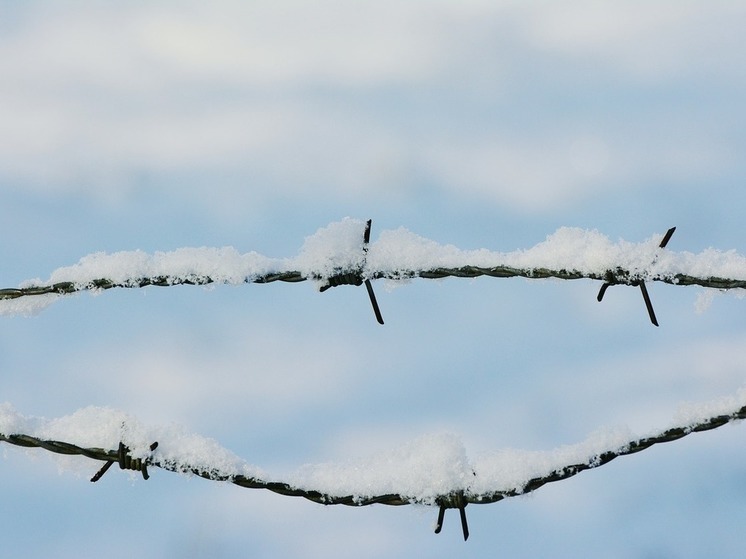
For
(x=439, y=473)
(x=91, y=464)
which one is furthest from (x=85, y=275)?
(x=439, y=473)

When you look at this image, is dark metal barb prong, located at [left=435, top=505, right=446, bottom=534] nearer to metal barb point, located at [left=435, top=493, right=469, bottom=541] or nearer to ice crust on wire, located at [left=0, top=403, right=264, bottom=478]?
metal barb point, located at [left=435, top=493, right=469, bottom=541]

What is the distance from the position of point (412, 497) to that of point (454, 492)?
12 cm

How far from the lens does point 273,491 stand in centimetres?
248

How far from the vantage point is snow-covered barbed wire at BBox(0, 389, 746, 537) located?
244 centimetres

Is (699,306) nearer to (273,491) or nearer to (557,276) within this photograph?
(557,276)

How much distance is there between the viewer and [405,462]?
2.50 m

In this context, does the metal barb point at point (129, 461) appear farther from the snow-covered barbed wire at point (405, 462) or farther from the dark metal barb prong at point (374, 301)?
the dark metal barb prong at point (374, 301)

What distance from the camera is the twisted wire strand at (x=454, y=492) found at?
2438mm

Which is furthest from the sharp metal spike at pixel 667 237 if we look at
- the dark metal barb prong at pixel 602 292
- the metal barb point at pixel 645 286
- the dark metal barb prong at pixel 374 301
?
the dark metal barb prong at pixel 374 301

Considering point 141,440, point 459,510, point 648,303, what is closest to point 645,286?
point 648,303

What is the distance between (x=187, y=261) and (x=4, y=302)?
66 centimetres

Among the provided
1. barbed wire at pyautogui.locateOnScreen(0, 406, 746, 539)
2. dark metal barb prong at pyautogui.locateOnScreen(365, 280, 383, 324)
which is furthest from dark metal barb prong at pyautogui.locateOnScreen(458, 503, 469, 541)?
dark metal barb prong at pyautogui.locateOnScreen(365, 280, 383, 324)

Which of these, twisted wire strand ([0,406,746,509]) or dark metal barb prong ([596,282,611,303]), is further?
dark metal barb prong ([596,282,611,303])

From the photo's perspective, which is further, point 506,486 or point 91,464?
point 91,464
